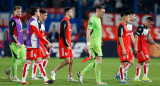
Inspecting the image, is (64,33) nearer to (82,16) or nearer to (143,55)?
(143,55)

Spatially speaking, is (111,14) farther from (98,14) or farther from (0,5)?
(98,14)

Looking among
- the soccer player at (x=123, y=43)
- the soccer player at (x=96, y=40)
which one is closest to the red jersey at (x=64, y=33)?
the soccer player at (x=96, y=40)

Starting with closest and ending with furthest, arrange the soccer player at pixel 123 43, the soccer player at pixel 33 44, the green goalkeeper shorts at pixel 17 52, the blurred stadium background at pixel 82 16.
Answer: the soccer player at pixel 33 44
the soccer player at pixel 123 43
the green goalkeeper shorts at pixel 17 52
the blurred stadium background at pixel 82 16

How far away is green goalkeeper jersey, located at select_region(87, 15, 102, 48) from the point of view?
10366 mm

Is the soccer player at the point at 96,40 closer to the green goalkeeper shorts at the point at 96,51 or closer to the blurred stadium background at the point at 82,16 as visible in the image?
the green goalkeeper shorts at the point at 96,51

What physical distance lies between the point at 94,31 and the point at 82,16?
57.0 ft

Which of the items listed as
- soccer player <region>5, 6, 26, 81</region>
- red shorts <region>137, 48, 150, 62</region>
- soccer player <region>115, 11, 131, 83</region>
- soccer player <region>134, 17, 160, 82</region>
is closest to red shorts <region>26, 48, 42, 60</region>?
soccer player <region>5, 6, 26, 81</region>

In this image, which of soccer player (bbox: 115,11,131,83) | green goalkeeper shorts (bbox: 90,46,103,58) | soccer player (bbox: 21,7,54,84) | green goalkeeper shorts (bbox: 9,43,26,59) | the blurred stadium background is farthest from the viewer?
the blurred stadium background

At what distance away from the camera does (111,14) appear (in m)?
27.0

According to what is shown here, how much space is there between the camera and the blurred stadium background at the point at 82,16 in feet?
78.6

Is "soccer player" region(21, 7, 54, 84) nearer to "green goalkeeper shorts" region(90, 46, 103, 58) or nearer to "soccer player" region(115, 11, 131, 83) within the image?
"green goalkeeper shorts" region(90, 46, 103, 58)

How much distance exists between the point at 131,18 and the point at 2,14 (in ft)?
54.9

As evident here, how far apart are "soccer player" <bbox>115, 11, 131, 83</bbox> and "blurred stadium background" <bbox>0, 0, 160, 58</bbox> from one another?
12.5 metres

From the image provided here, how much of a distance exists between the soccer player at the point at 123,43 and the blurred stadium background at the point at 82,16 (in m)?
12.5
